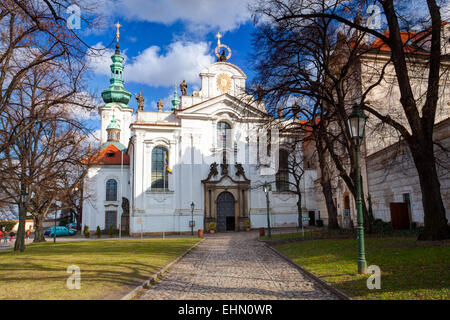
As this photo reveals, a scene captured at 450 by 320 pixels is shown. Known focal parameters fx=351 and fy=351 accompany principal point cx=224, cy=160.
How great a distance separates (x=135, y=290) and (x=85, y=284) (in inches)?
Answer: 59.7

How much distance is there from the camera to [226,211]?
39625mm

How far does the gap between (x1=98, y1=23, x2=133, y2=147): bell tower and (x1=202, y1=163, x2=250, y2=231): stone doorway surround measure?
89.1 feet

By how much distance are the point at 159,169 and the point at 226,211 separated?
887cm

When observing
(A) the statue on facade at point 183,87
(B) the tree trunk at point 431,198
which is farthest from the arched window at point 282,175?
(B) the tree trunk at point 431,198

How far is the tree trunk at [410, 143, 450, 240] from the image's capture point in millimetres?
12250

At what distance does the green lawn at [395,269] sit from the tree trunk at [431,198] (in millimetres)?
700

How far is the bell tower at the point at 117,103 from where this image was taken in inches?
2356

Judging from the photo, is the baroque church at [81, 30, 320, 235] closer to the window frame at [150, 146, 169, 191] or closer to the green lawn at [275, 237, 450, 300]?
the window frame at [150, 146, 169, 191]

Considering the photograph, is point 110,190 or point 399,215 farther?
point 110,190

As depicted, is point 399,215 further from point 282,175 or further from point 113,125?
point 113,125

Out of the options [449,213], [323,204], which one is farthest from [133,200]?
[449,213]

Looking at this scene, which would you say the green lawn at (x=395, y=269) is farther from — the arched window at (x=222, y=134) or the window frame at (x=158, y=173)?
the arched window at (x=222, y=134)

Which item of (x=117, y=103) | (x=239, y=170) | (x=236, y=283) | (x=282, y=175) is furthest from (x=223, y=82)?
(x=236, y=283)

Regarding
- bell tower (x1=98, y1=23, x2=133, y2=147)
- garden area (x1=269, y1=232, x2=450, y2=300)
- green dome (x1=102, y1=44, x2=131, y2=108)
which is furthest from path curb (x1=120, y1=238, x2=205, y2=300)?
green dome (x1=102, y1=44, x2=131, y2=108)
